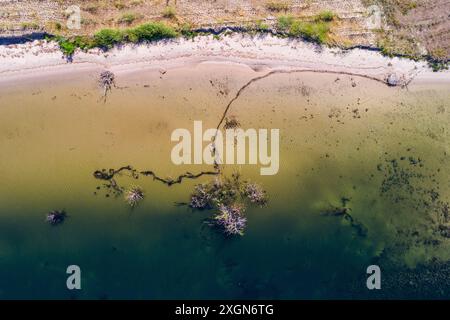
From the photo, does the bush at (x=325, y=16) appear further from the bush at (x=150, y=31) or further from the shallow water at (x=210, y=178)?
the bush at (x=150, y=31)

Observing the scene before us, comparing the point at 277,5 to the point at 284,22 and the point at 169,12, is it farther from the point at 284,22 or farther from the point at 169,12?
the point at 169,12

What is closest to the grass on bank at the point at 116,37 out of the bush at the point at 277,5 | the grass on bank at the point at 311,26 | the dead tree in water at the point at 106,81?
the dead tree in water at the point at 106,81

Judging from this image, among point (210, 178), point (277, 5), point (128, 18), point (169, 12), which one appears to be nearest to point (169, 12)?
point (169, 12)

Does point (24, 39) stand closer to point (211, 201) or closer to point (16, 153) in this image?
point (16, 153)

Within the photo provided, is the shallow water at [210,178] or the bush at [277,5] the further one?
the shallow water at [210,178]
